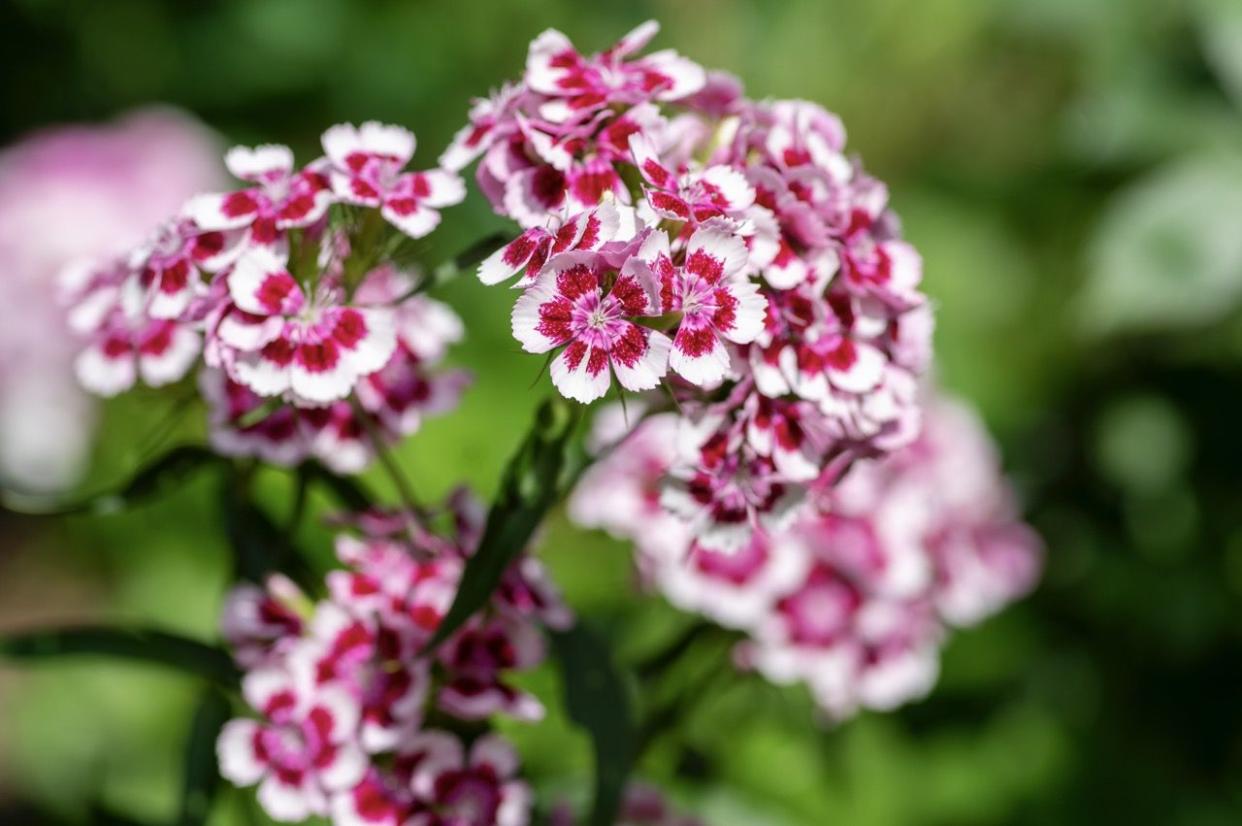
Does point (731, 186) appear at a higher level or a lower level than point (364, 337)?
higher

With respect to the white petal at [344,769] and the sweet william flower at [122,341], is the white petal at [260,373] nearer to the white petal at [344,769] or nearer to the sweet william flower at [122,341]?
the sweet william flower at [122,341]

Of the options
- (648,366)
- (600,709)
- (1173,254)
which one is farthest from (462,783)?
(1173,254)

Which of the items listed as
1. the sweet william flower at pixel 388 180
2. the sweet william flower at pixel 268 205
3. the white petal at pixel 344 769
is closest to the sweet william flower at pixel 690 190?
the sweet william flower at pixel 388 180

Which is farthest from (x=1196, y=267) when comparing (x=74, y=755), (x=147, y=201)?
(x=74, y=755)

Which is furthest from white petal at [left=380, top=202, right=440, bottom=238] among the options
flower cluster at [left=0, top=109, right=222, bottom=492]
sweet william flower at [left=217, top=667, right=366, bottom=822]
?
flower cluster at [left=0, top=109, right=222, bottom=492]

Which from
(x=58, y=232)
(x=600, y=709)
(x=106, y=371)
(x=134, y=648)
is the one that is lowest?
(x=58, y=232)

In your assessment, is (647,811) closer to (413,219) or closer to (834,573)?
(834,573)
